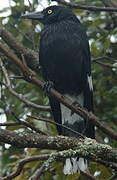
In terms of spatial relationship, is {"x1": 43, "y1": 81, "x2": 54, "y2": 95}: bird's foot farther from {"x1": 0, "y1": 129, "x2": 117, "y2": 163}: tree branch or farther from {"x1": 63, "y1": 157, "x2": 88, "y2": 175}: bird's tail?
{"x1": 0, "y1": 129, "x2": 117, "y2": 163}: tree branch

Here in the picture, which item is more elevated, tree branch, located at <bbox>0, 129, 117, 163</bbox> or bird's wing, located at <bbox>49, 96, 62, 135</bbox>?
tree branch, located at <bbox>0, 129, 117, 163</bbox>

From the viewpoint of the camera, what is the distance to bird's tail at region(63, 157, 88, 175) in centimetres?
334

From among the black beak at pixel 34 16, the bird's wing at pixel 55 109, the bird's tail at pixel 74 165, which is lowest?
the bird's tail at pixel 74 165

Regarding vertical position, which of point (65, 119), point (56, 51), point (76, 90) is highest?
point (56, 51)

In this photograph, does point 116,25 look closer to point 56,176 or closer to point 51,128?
point 51,128

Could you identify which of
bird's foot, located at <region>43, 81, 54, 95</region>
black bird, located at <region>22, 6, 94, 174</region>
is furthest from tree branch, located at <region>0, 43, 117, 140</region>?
black bird, located at <region>22, 6, 94, 174</region>

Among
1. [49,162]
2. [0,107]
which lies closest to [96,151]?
[49,162]

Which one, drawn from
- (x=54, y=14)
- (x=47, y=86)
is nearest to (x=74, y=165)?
(x=47, y=86)

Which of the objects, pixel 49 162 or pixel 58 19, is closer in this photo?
pixel 49 162

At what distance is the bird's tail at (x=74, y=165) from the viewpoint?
3344mm

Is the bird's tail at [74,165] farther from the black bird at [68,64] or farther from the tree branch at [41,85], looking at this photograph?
the black bird at [68,64]

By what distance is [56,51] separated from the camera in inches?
162

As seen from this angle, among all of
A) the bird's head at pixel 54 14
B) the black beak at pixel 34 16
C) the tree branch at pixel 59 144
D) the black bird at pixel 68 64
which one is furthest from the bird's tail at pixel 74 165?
the bird's head at pixel 54 14

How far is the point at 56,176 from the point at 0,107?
0.85 meters
